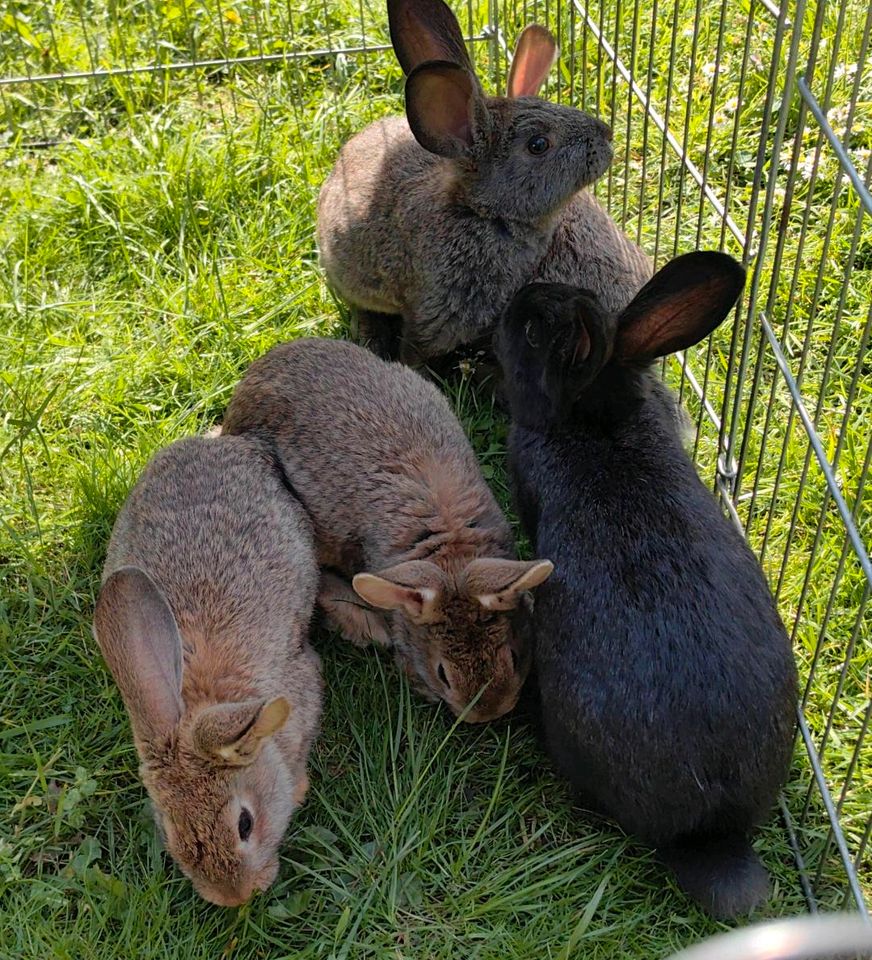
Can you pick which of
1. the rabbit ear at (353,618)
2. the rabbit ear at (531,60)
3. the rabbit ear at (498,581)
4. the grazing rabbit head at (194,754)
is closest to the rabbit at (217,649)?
the grazing rabbit head at (194,754)

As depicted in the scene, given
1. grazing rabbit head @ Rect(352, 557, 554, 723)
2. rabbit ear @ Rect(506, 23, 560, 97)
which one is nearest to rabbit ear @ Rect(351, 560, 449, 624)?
grazing rabbit head @ Rect(352, 557, 554, 723)

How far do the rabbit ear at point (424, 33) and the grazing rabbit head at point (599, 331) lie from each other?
3.99ft

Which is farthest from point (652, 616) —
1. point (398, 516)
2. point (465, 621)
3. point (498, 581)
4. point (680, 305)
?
point (398, 516)

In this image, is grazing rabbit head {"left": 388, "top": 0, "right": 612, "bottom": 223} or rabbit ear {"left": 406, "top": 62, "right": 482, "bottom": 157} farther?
grazing rabbit head {"left": 388, "top": 0, "right": 612, "bottom": 223}

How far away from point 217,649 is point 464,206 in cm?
208

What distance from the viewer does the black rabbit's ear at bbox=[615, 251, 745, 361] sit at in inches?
125

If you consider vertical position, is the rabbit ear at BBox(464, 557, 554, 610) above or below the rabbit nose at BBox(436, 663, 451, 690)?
above

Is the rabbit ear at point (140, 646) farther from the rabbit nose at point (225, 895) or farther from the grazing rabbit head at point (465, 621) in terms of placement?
the grazing rabbit head at point (465, 621)

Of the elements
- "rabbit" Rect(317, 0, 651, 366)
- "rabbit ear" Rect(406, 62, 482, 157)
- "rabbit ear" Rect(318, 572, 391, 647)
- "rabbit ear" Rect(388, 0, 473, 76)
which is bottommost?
"rabbit ear" Rect(318, 572, 391, 647)

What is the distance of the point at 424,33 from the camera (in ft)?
14.5

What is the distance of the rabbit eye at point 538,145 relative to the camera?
440 cm

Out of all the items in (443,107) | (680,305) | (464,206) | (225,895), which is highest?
(443,107)

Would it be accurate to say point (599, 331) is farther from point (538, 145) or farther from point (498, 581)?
point (538, 145)

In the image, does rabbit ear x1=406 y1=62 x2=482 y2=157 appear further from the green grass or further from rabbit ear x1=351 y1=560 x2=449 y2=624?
rabbit ear x1=351 y1=560 x2=449 y2=624
